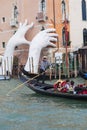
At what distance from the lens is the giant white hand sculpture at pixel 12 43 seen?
26.9m

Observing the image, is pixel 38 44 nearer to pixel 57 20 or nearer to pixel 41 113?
pixel 57 20

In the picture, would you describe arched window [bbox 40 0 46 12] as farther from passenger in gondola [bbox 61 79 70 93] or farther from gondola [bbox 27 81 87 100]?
passenger in gondola [bbox 61 79 70 93]

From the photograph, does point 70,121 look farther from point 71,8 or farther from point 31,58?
point 71,8

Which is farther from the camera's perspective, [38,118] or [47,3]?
[47,3]

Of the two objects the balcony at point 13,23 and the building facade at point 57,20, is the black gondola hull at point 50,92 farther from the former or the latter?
the balcony at point 13,23

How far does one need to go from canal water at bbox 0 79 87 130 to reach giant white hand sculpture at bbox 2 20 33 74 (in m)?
12.4

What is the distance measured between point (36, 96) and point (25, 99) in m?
0.56

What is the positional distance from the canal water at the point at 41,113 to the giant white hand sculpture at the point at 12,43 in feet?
40.7

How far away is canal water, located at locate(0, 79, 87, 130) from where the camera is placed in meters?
9.36

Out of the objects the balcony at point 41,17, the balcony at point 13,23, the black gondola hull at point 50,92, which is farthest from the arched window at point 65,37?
the black gondola hull at point 50,92

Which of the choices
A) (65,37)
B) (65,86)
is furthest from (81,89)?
(65,37)

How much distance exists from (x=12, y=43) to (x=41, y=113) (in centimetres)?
1634

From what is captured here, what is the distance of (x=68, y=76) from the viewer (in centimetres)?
2373

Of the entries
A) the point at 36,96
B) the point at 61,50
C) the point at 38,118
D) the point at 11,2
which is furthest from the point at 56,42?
the point at 38,118
